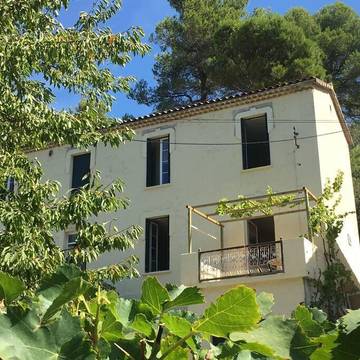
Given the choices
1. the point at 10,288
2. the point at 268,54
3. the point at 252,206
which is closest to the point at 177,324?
the point at 10,288

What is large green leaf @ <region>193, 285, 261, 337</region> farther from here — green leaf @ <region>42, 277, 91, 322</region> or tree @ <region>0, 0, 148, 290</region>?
tree @ <region>0, 0, 148, 290</region>

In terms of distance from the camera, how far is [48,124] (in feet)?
25.9

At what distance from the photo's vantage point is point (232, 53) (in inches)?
1072

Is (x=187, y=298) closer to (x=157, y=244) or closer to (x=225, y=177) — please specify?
(x=225, y=177)

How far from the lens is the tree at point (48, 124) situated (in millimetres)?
7414

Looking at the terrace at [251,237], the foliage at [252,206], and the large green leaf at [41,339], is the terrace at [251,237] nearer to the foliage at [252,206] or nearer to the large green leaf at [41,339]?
the foliage at [252,206]

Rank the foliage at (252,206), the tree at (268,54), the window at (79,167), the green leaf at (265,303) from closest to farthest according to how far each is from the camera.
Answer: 1. the green leaf at (265,303)
2. the foliage at (252,206)
3. the window at (79,167)
4. the tree at (268,54)

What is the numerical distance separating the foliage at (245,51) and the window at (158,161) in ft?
31.4

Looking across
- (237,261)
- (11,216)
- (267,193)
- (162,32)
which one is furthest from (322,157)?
(162,32)

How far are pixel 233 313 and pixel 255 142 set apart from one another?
15.5m

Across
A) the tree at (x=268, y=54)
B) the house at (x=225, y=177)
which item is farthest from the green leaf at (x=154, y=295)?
the tree at (x=268, y=54)

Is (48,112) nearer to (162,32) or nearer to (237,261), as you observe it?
(237,261)

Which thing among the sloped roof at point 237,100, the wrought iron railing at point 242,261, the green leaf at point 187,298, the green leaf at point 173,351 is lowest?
the green leaf at point 173,351

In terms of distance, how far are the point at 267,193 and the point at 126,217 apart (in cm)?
453
